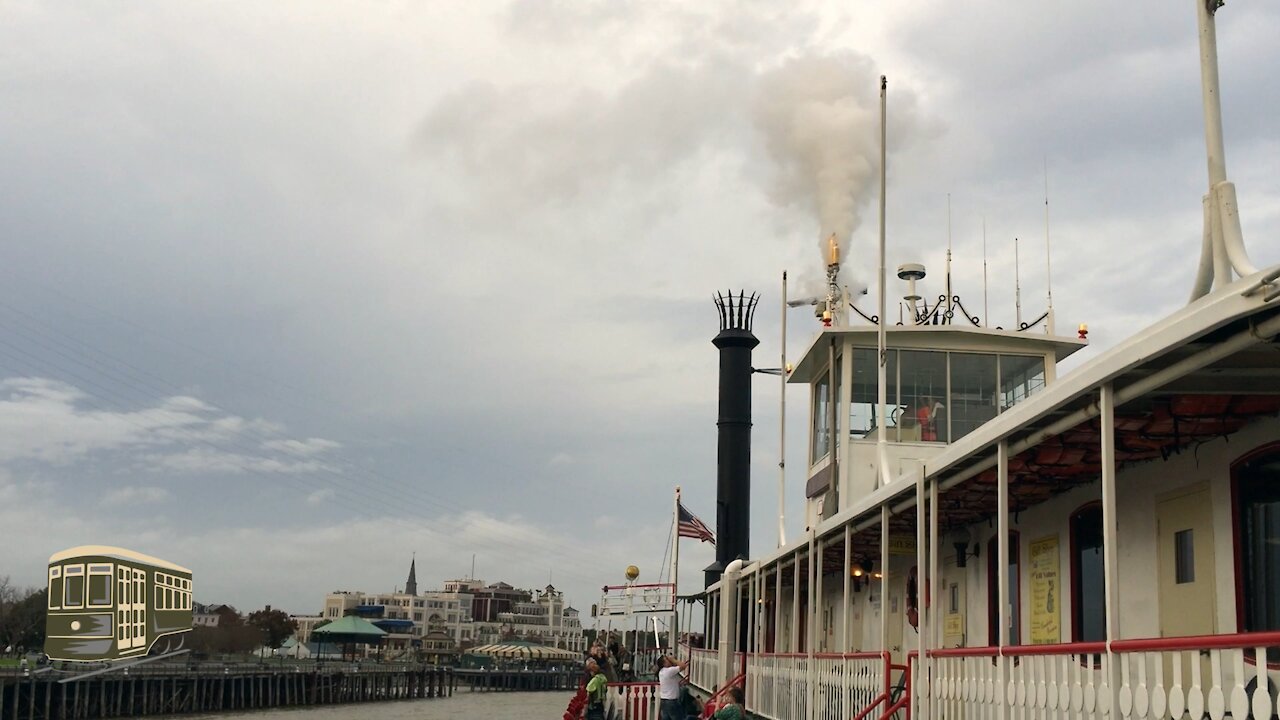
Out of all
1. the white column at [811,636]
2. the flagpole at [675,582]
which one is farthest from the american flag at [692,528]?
the white column at [811,636]

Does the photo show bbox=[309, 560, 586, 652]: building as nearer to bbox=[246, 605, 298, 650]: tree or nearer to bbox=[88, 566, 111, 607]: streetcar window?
bbox=[246, 605, 298, 650]: tree

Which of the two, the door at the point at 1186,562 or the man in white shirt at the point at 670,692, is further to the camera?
the man in white shirt at the point at 670,692

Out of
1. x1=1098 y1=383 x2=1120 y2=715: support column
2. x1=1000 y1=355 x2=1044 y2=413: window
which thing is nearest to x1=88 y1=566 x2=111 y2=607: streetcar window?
x1=1000 y1=355 x2=1044 y2=413: window

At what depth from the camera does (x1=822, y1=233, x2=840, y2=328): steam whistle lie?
609 inches

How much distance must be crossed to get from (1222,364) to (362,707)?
69.2 meters

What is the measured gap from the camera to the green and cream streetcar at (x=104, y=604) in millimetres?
27828

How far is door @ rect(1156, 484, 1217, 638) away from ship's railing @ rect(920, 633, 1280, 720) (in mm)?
632

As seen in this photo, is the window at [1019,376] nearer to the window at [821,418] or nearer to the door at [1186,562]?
the window at [821,418]

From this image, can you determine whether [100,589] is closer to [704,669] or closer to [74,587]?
[74,587]

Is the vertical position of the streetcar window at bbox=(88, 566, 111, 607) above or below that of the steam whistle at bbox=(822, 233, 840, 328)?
below

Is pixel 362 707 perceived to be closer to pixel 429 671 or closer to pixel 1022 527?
pixel 429 671

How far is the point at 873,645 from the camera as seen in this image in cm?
1503

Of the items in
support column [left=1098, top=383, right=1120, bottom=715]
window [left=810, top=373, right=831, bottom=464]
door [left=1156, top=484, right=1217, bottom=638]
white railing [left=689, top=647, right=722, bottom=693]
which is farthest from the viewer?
white railing [left=689, top=647, right=722, bottom=693]

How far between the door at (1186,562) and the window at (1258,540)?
0.35 metres
